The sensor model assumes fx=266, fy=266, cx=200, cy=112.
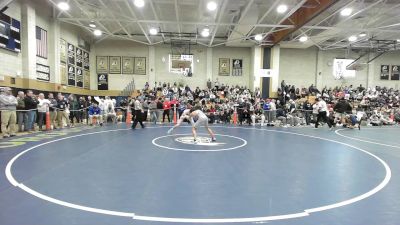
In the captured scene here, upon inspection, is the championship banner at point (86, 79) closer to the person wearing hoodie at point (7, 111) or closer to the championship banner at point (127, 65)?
the championship banner at point (127, 65)

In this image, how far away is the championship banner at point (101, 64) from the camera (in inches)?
1107

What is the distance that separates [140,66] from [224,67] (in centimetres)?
921

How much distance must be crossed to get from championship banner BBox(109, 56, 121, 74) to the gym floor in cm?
2061

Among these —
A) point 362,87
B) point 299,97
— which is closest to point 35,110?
point 299,97

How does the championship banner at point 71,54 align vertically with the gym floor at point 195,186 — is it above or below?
above

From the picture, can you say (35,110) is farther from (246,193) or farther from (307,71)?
(307,71)

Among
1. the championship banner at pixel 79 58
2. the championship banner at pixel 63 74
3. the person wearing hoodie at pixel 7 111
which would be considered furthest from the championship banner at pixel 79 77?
the person wearing hoodie at pixel 7 111

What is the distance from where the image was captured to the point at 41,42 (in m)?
18.8

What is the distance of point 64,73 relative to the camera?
21688 millimetres

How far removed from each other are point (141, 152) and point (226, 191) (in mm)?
3945

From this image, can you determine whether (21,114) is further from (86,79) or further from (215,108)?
(86,79)

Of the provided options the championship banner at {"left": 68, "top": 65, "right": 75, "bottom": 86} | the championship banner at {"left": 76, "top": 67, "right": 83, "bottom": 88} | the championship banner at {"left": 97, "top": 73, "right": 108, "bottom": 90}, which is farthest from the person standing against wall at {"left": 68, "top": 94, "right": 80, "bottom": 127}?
the championship banner at {"left": 97, "top": 73, "right": 108, "bottom": 90}

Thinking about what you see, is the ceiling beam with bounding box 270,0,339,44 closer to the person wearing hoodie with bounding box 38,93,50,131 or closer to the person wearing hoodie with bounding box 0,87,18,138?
the person wearing hoodie with bounding box 38,93,50,131

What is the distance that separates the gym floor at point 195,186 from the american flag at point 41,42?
12.3 m
